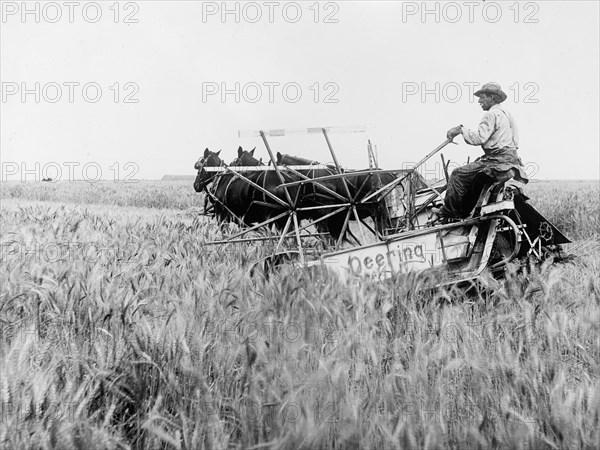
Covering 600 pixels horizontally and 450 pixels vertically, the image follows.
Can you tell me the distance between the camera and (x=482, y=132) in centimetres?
479

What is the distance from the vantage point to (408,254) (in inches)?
169

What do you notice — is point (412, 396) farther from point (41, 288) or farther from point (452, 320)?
point (41, 288)

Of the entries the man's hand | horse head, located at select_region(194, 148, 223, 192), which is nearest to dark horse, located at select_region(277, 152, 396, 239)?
the man's hand

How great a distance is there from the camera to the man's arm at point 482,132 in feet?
15.7

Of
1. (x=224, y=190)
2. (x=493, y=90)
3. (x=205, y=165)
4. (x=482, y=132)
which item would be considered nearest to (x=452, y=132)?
(x=482, y=132)

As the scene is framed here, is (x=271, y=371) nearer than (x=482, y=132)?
Yes

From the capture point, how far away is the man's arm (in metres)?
4.78

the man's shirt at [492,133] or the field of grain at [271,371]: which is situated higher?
the man's shirt at [492,133]

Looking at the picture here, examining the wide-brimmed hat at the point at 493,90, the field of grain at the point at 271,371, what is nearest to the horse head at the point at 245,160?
the wide-brimmed hat at the point at 493,90

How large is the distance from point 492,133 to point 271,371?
3.73 meters

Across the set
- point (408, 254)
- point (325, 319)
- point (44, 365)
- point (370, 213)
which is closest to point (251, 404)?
point (44, 365)

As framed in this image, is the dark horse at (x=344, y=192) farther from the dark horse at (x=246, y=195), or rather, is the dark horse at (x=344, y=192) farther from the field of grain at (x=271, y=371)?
the field of grain at (x=271, y=371)

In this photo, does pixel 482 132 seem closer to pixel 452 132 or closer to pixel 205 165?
pixel 452 132

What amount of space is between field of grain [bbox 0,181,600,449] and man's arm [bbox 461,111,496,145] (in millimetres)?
1651
